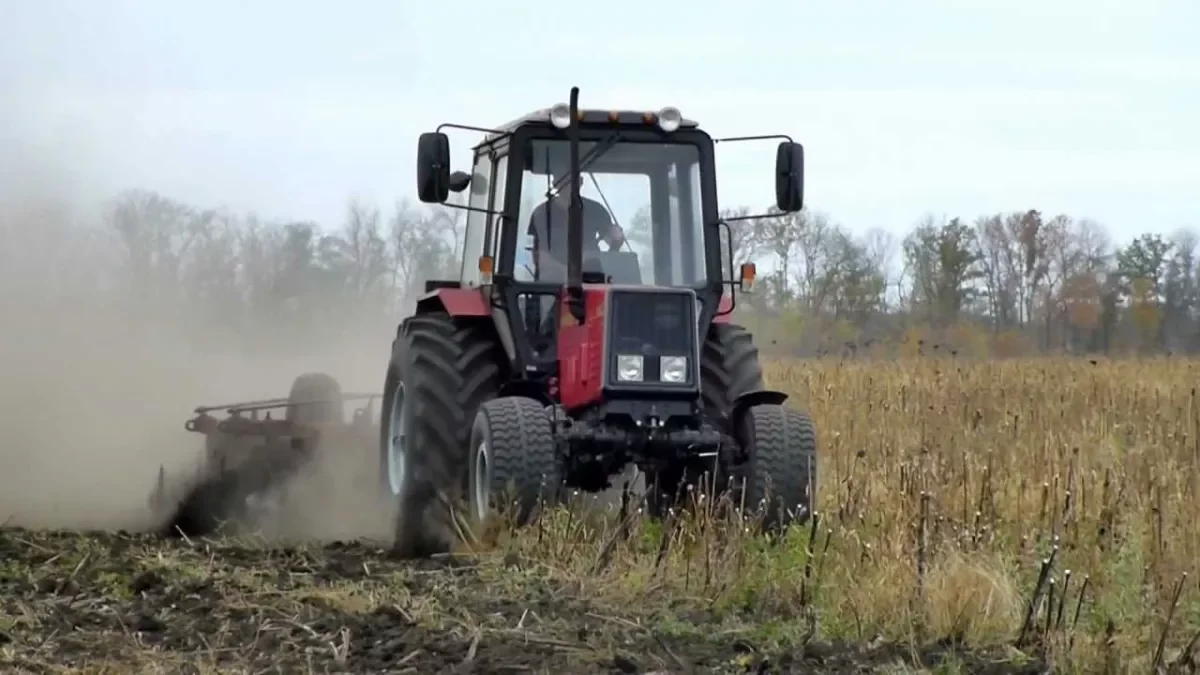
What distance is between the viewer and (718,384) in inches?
355

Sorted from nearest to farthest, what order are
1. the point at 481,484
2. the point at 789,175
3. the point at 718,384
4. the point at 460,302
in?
1. the point at 481,484
2. the point at 789,175
3. the point at 718,384
4. the point at 460,302

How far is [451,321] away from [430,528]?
4.28 ft

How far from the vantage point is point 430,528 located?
27.9 feet

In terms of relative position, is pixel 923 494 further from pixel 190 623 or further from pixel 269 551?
pixel 269 551

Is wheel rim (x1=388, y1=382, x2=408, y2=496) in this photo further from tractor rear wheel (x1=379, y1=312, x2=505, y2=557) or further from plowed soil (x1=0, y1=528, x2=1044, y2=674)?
plowed soil (x1=0, y1=528, x2=1044, y2=674)

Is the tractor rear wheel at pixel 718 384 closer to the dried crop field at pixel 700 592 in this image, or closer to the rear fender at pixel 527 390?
the dried crop field at pixel 700 592

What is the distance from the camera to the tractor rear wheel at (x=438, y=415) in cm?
854

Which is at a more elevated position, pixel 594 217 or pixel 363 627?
pixel 594 217

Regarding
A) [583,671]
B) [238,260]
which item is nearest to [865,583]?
[583,671]

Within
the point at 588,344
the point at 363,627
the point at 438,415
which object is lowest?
the point at 363,627

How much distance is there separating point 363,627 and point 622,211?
374 centimetres

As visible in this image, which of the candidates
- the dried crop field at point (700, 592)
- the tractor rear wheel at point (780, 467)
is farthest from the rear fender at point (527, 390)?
the tractor rear wheel at point (780, 467)

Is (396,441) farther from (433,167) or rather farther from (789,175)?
(789,175)

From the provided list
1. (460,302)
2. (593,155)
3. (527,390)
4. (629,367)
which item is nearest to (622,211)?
(593,155)
